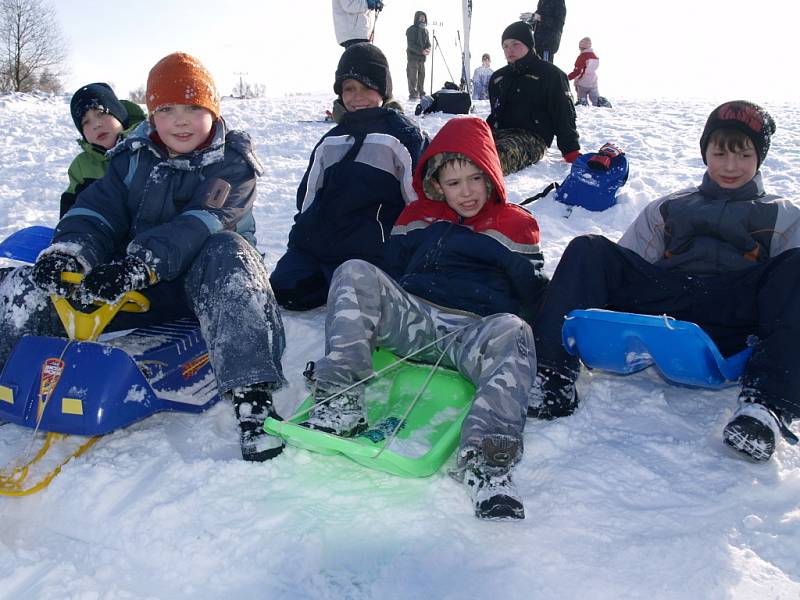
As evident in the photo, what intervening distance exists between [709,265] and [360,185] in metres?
1.59

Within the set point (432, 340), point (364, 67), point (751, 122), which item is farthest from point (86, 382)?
point (751, 122)

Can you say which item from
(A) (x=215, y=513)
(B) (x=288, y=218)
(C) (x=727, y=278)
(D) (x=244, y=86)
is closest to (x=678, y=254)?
(C) (x=727, y=278)

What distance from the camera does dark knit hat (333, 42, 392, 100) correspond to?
3.29 m

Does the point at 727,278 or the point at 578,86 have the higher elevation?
the point at 578,86

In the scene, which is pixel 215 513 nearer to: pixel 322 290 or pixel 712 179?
pixel 322 290

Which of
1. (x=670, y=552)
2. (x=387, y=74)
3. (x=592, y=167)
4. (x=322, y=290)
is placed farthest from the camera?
(x=592, y=167)

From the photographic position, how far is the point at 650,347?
6.84 feet

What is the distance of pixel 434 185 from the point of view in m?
2.71

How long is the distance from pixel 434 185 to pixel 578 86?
402 inches

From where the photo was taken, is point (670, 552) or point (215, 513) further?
point (215, 513)

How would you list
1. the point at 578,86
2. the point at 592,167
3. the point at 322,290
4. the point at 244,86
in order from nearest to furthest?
the point at 322,290 → the point at 592,167 → the point at 578,86 → the point at 244,86

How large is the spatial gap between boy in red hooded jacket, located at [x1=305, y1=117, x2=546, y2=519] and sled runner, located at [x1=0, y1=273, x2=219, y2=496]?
54 cm

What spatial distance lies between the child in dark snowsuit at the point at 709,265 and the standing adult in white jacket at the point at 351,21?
238 inches

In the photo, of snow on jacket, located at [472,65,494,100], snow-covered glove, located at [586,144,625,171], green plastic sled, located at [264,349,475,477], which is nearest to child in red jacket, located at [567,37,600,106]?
snow on jacket, located at [472,65,494,100]
